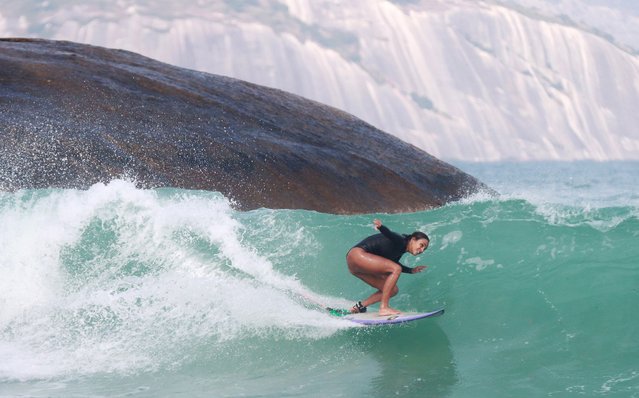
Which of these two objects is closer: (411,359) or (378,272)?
(411,359)

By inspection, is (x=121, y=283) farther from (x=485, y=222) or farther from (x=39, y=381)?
(x=485, y=222)

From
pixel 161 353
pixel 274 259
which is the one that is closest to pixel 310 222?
pixel 274 259

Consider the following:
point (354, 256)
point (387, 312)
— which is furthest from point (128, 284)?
point (387, 312)

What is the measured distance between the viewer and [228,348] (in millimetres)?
10930

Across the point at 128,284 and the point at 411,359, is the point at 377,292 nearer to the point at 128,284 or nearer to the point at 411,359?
the point at 411,359

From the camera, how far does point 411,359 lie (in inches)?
418

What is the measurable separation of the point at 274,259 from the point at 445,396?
17.0 feet

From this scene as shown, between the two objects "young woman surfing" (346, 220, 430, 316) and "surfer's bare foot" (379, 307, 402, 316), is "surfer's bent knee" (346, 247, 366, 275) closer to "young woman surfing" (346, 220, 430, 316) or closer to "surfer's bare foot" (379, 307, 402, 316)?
"young woman surfing" (346, 220, 430, 316)

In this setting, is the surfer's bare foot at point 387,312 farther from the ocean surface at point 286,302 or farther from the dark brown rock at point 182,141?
the dark brown rock at point 182,141

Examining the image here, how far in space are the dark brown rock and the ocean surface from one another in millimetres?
771

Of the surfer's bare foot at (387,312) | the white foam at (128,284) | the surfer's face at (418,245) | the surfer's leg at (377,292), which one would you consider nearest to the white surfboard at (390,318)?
the surfer's bare foot at (387,312)

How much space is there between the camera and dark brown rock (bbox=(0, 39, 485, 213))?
49.2 ft

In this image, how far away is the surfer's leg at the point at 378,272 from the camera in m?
11.7

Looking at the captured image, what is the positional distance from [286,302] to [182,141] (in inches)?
204
